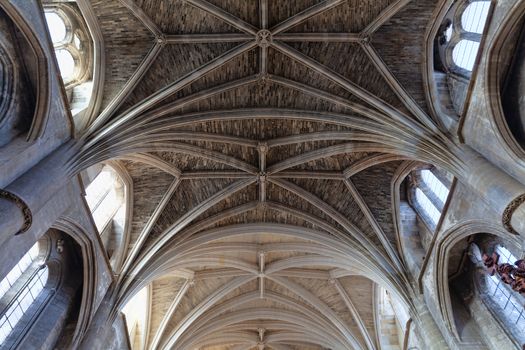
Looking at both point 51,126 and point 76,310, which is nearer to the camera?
point 51,126

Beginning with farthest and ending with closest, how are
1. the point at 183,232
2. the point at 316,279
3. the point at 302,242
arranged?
the point at 316,279 < the point at 302,242 < the point at 183,232

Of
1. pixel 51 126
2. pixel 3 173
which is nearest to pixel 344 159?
pixel 51 126

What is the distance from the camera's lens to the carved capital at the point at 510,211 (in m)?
7.30

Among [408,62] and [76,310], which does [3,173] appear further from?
[408,62]

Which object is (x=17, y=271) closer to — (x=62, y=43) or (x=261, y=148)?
(x=62, y=43)

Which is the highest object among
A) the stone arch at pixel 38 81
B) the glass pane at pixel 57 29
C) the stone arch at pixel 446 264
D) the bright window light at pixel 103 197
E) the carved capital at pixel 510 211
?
the glass pane at pixel 57 29

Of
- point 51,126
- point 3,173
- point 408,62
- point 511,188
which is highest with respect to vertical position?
point 408,62

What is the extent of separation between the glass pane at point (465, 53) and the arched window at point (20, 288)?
12.1 metres

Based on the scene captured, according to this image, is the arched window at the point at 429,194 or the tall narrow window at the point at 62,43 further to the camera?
the arched window at the point at 429,194

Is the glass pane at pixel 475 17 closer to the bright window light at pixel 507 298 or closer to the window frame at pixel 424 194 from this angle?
the window frame at pixel 424 194

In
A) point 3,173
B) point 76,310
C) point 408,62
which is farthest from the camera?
point 408,62

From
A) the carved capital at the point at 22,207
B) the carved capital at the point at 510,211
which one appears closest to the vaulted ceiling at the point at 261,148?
the carved capital at the point at 22,207

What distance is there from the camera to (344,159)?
14398 mm

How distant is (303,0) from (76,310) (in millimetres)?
10318
